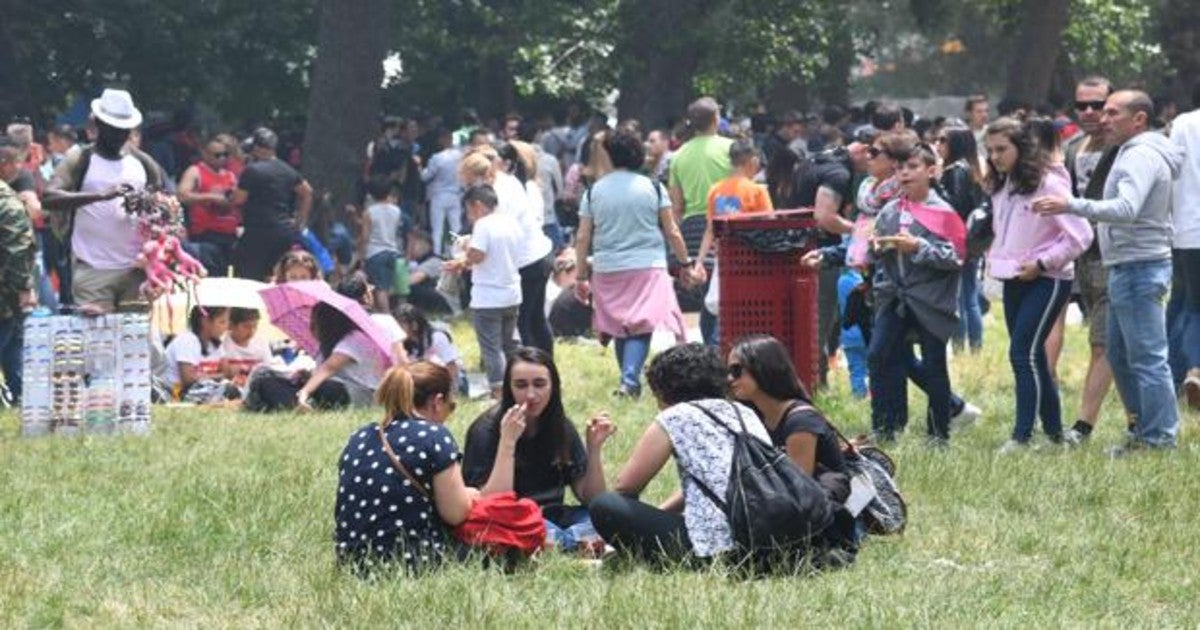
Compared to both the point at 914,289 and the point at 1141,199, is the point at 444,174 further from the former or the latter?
the point at 1141,199

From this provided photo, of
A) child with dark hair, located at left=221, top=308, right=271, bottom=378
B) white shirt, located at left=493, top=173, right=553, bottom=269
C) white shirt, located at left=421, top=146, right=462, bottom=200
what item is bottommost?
child with dark hair, located at left=221, top=308, right=271, bottom=378

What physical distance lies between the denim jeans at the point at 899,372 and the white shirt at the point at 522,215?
4144 millimetres

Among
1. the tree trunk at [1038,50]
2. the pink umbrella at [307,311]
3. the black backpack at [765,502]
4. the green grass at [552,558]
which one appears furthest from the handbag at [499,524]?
the tree trunk at [1038,50]

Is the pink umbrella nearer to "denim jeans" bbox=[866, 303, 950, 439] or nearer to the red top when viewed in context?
"denim jeans" bbox=[866, 303, 950, 439]

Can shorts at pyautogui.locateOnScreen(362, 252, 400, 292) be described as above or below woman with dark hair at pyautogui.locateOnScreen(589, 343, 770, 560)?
below

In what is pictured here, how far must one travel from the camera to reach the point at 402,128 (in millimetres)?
30328

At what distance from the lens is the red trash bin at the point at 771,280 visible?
14250 millimetres

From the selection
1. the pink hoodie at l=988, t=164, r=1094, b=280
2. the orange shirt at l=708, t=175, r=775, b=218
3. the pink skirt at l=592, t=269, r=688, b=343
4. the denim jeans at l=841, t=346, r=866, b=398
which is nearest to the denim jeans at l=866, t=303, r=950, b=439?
the pink hoodie at l=988, t=164, r=1094, b=280

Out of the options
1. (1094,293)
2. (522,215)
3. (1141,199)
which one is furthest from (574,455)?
(522,215)

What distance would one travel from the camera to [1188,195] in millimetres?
13250

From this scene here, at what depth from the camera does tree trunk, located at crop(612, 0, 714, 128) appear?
3188 centimetres

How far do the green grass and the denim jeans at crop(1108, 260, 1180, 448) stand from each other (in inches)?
7.9

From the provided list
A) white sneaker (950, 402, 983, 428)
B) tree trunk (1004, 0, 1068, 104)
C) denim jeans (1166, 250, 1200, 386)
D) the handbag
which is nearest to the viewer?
the handbag

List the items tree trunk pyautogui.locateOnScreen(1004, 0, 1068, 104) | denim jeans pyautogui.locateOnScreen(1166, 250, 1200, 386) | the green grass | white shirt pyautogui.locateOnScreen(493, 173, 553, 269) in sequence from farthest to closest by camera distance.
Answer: tree trunk pyautogui.locateOnScreen(1004, 0, 1068, 104) < white shirt pyautogui.locateOnScreen(493, 173, 553, 269) < denim jeans pyautogui.locateOnScreen(1166, 250, 1200, 386) < the green grass
